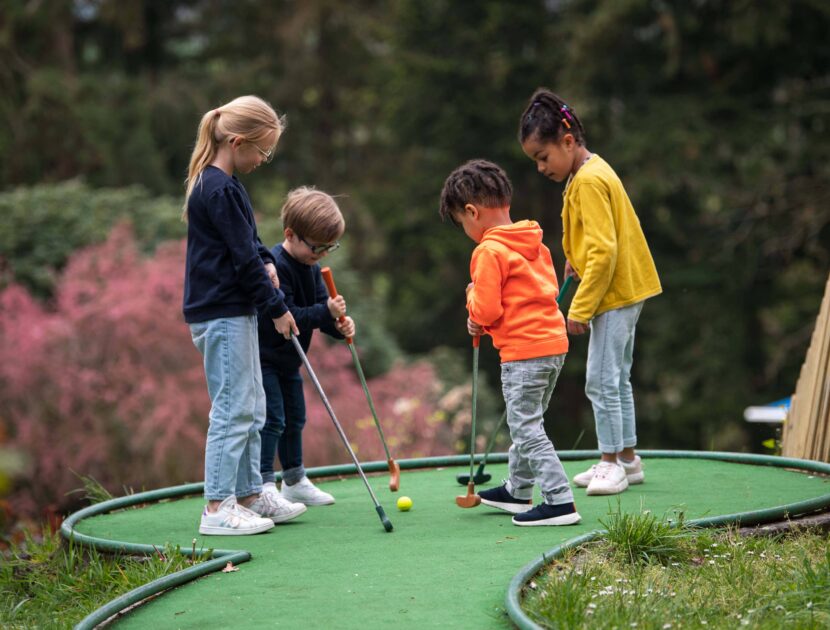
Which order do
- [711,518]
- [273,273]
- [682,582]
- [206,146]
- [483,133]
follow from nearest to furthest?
1. [682,582]
2. [711,518]
3. [206,146]
4. [273,273]
5. [483,133]

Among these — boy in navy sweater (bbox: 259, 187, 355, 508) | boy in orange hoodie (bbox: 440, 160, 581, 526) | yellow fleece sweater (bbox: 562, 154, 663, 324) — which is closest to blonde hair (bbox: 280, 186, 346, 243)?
boy in navy sweater (bbox: 259, 187, 355, 508)

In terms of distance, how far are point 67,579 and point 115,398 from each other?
5.09 metres

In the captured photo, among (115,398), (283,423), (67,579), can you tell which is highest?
(283,423)

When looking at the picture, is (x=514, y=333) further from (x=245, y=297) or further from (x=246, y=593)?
(x=246, y=593)

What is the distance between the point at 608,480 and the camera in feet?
14.9

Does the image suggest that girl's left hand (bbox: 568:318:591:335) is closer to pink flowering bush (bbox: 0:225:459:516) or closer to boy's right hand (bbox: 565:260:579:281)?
boy's right hand (bbox: 565:260:579:281)

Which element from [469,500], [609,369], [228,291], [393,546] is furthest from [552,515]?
[228,291]

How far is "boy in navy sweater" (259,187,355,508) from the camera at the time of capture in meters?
4.46

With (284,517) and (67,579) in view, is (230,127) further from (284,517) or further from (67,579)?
(67,579)

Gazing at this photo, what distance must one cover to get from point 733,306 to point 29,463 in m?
14.0

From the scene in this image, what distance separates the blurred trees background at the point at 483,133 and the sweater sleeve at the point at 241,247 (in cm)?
725

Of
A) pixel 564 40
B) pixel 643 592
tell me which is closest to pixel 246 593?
pixel 643 592

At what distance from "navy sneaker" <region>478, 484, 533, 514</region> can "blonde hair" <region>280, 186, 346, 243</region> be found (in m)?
1.18

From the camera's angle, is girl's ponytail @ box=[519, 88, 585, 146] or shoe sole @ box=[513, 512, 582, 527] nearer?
shoe sole @ box=[513, 512, 582, 527]
